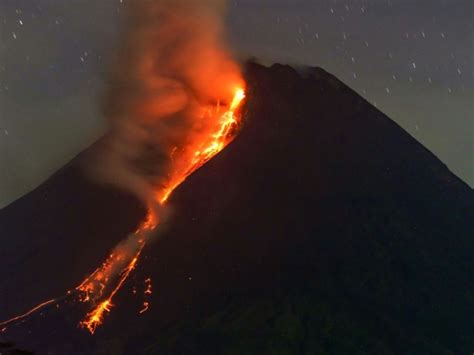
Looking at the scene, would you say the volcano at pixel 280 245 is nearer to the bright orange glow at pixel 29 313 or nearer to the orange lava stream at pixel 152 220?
the bright orange glow at pixel 29 313

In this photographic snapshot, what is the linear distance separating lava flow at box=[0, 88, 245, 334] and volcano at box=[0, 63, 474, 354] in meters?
1.23

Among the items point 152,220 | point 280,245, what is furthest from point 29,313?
point 280,245

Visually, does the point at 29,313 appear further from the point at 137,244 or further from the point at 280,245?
the point at 280,245

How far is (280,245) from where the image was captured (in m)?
82.5

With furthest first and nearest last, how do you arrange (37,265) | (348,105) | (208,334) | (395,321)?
(348,105), (37,265), (395,321), (208,334)

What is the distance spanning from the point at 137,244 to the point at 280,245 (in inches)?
602

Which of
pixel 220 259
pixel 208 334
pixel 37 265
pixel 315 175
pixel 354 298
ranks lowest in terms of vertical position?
pixel 37 265

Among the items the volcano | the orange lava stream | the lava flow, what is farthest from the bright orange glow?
the orange lava stream

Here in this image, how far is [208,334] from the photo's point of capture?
7169 cm

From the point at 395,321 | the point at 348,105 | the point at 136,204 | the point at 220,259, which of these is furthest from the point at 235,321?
the point at 348,105

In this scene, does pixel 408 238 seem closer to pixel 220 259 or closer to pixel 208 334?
pixel 220 259

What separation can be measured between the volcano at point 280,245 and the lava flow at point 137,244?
123 centimetres

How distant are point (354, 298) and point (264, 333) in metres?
11.0

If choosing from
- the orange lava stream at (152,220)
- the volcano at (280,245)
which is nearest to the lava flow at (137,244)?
the orange lava stream at (152,220)
